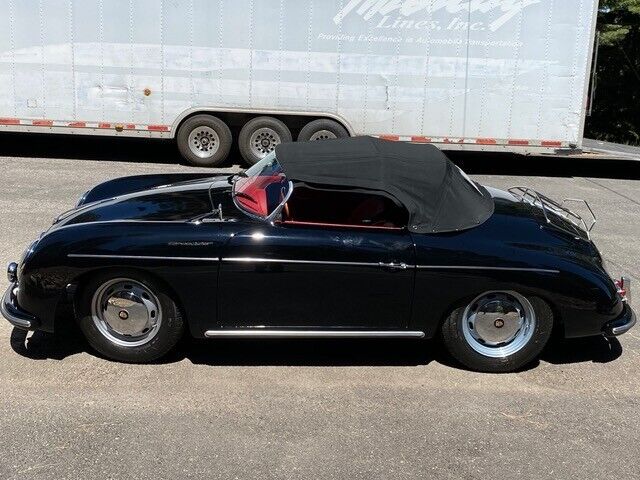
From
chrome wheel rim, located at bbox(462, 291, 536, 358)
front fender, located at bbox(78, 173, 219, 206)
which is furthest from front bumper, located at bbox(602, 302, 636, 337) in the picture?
front fender, located at bbox(78, 173, 219, 206)

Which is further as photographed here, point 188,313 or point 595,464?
point 188,313

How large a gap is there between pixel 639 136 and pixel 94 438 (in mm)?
25437

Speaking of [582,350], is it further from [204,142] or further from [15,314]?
[204,142]

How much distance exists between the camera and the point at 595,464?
11.9ft

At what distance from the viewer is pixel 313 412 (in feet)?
13.2

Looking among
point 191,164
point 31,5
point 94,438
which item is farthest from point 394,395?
point 31,5

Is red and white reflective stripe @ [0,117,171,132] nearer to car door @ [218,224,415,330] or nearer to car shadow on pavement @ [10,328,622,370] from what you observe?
car shadow on pavement @ [10,328,622,370]

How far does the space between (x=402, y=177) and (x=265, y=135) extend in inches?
309

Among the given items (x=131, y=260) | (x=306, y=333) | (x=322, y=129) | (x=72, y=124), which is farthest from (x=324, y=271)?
(x=72, y=124)

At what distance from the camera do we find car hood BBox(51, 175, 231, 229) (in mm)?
4551

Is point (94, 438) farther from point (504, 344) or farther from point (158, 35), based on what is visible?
point (158, 35)

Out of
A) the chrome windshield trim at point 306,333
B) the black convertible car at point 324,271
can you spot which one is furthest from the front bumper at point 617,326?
the chrome windshield trim at point 306,333

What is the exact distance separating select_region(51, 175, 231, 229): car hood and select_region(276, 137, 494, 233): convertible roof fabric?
606 mm

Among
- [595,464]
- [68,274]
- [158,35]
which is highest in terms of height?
[158,35]
